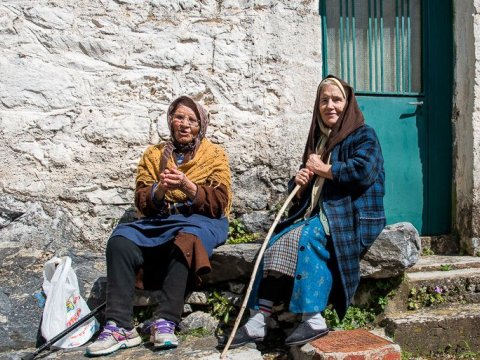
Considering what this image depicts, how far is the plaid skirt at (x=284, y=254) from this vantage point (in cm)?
288

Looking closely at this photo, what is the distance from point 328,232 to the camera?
2955mm

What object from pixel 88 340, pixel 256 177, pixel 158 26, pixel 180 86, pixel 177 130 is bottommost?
pixel 88 340

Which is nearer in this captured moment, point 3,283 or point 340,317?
point 340,317

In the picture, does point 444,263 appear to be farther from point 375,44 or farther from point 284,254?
point 375,44

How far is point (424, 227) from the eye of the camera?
4.39 m

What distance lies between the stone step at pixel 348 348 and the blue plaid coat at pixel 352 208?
0.56 feet

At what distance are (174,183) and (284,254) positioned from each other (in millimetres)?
752

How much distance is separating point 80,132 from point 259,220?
1428mm

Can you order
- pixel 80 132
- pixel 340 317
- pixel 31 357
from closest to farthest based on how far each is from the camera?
pixel 31 357 < pixel 340 317 < pixel 80 132

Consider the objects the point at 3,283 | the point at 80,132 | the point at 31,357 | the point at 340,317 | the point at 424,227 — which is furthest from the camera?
the point at 424,227

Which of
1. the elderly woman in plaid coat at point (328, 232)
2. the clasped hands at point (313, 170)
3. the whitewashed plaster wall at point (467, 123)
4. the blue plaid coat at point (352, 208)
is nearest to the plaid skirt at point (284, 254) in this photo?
the elderly woman in plaid coat at point (328, 232)

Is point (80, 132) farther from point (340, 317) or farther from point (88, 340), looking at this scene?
point (340, 317)

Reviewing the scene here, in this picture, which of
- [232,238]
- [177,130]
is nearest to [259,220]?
[232,238]

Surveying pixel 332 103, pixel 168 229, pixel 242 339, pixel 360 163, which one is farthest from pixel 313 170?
pixel 242 339
